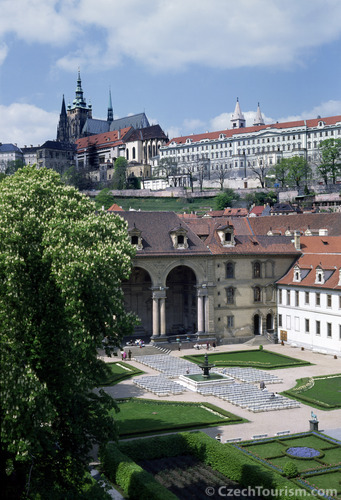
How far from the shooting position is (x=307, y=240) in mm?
79312

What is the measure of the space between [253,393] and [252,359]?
46.0 feet

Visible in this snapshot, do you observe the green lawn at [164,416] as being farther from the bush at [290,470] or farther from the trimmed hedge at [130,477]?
the bush at [290,470]

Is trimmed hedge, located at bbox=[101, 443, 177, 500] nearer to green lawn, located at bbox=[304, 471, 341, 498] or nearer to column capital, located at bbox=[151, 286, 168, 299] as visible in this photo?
green lawn, located at bbox=[304, 471, 341, 498]

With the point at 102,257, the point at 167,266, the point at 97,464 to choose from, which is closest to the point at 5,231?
the point at 102,257

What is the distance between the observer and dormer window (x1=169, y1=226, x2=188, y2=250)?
72375 millimetres

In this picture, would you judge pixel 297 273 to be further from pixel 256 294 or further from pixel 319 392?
pixel 319 392

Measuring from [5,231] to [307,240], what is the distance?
2285 inches

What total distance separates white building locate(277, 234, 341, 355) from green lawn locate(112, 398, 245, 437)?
78.0 feet

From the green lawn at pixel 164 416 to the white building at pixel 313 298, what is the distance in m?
23.8

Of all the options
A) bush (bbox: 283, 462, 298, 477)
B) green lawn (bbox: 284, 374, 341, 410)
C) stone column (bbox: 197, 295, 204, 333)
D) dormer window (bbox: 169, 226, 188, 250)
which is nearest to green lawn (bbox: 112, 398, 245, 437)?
green lawn (bbox: 284, 374, 341, 410)

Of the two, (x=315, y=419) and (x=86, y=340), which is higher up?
(x=86, y=340)

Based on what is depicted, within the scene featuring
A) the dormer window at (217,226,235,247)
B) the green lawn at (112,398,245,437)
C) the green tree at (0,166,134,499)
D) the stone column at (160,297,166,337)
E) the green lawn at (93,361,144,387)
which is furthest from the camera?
the dormer window at (217,226,235,247)

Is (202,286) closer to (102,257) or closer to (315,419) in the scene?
(315,419)

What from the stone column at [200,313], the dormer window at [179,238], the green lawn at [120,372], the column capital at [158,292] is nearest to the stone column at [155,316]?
the column capital at [158,292]
